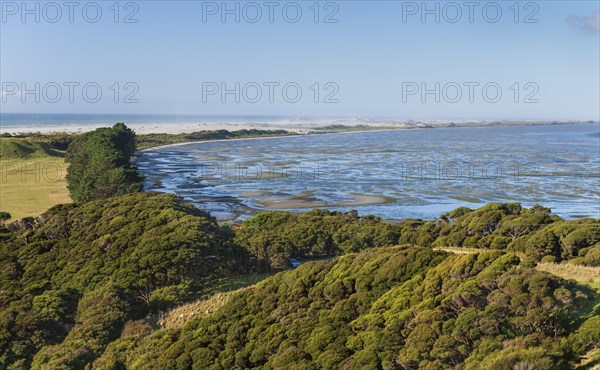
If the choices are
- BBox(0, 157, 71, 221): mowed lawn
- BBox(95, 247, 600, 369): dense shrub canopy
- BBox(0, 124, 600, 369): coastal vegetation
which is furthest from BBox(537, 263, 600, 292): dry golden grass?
BBox(0, 157, 71, 221): mowed lawn

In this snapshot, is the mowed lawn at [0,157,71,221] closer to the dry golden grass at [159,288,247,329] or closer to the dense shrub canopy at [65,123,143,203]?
the dense shrub canopy at [65,123,143,203]

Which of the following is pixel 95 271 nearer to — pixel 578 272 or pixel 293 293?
pixel 293 293

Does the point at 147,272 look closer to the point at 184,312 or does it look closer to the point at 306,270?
the point at 184,312

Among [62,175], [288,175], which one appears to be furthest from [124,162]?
[288,175]

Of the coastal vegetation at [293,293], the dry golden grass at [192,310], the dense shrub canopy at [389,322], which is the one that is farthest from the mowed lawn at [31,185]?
the dense shrub canopy at [389,322]

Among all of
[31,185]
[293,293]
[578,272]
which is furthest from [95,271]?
[31,185]

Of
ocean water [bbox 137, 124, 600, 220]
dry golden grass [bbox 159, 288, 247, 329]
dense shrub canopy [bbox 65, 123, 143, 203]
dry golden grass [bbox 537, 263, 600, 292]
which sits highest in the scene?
dense shrub canopy [bbox 65, 123, 143, 203]

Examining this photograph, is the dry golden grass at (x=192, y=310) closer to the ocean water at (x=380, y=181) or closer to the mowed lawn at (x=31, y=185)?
the ocean water at (x=380, y=181)
